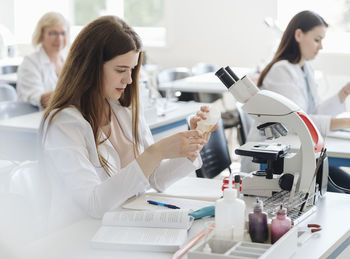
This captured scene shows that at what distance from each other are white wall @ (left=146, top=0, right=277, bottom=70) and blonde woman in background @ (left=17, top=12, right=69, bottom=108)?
2.23 m

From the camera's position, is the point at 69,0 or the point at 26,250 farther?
the point at 69,0

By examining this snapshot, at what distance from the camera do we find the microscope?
1.82 metres

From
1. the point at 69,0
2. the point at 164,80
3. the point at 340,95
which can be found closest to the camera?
the point at 340,95

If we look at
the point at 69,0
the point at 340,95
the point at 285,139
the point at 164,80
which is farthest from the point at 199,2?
the point at 285,139

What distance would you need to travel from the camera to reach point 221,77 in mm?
1833

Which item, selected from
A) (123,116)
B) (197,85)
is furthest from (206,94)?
(123,116)

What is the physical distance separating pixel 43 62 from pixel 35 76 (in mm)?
141

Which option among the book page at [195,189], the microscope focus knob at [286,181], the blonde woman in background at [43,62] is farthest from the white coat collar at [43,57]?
the microscope focus knob at [286,181]

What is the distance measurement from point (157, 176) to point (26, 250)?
665 mm

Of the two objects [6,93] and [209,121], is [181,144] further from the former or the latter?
[6,93]

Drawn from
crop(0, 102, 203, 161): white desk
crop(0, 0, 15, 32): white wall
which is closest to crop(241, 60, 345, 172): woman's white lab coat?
crop(0, 102, 203, 161): white desk

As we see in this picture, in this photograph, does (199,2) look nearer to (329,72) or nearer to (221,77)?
(329,72)

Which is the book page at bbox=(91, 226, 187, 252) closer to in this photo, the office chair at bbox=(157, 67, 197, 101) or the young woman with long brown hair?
the young woman with long brown hair

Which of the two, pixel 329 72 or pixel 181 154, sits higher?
pixel 181 154
